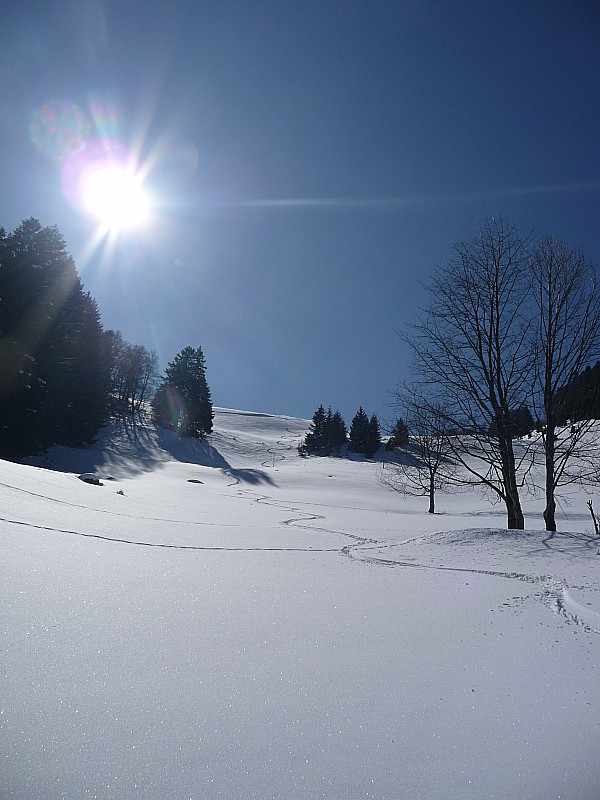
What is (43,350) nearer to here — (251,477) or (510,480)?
(251,477)

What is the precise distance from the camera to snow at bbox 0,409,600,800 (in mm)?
1126

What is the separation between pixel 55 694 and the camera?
135cm

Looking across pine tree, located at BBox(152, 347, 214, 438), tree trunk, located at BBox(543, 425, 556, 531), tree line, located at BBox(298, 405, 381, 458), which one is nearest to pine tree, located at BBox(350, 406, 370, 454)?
tree line, located at BBox(298, 405, 381, 458)

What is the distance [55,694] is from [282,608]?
4.04ft

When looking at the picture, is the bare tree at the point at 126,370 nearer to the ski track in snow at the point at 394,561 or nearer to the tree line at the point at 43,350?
the tree line at the point at 43,350

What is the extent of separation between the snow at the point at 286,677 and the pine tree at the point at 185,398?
43.5 m

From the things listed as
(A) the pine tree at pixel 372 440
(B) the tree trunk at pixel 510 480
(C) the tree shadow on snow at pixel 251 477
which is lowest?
(C) the tree shadow on snow at pixel 251 477

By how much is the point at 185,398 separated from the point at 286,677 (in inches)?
1927

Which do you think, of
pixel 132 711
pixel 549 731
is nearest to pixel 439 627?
pixel 549 731

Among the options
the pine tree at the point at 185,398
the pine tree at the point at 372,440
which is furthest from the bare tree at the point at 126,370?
the pine tree at the point at 372,440

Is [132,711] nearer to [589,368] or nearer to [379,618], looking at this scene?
[379,618]

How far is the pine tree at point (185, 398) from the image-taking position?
46.7 m

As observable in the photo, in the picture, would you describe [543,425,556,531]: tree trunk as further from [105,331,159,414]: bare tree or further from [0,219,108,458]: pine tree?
[105,331,159,414]: bare tree

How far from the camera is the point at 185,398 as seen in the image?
48.7 metres
